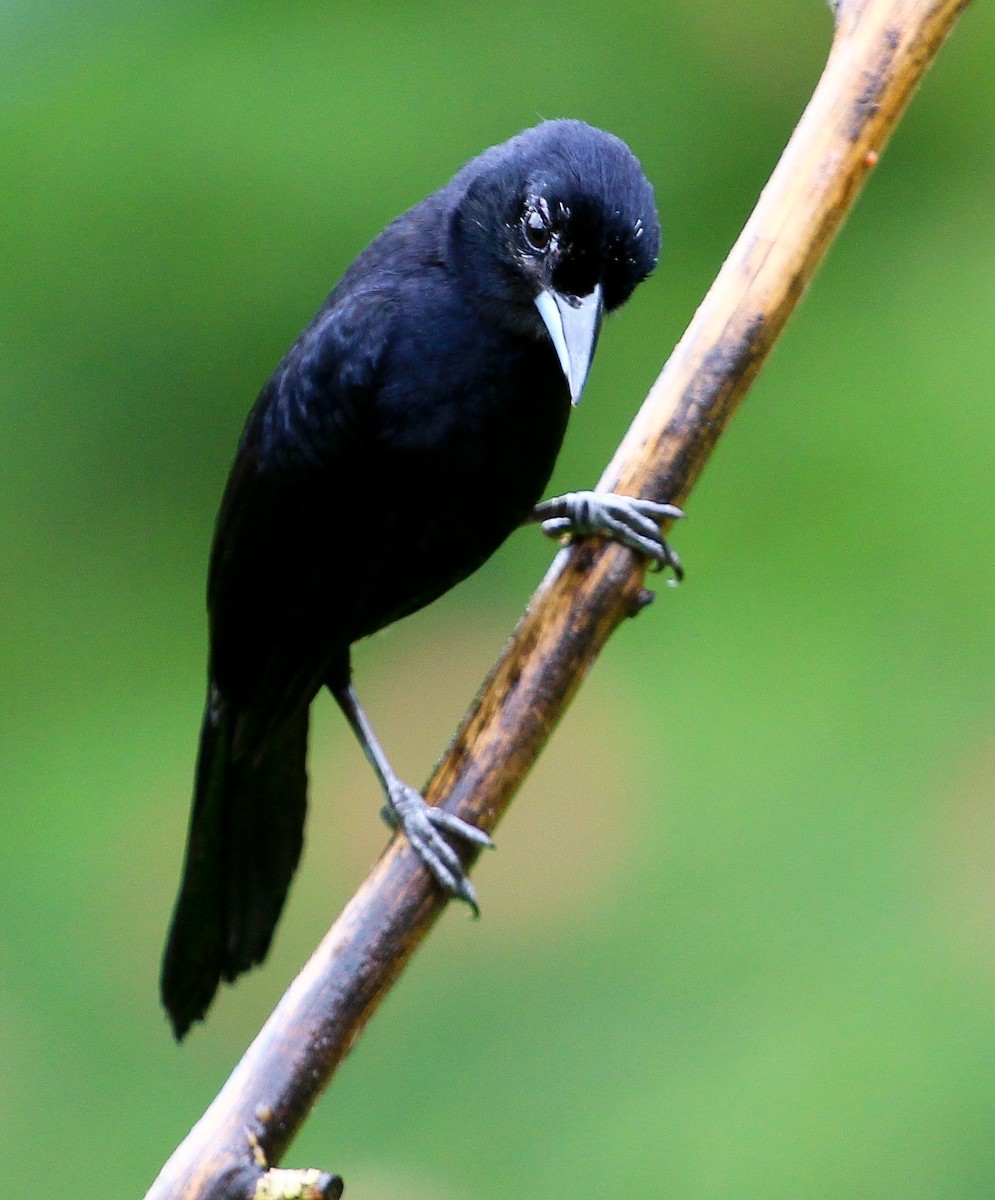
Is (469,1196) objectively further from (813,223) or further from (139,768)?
(813,223)

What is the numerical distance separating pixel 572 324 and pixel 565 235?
12cm

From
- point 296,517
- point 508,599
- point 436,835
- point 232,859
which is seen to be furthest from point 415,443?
point 508,599

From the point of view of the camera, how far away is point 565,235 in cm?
210

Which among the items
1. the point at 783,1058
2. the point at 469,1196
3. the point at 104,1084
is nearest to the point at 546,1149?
the point at 469,1196

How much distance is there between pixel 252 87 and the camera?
3.75 m

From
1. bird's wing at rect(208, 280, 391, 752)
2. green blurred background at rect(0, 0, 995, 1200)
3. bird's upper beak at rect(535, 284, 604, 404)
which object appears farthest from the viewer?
green blurred background at rect(0, 0, 995, 1200)

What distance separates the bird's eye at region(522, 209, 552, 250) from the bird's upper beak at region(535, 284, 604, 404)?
0.19 ft

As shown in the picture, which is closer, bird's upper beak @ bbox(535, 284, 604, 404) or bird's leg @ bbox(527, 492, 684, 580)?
bird's upper beak @ bbox(535, 284, 604, 404)

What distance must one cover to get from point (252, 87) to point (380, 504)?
1.80 metres

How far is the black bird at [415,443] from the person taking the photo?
2107 mm

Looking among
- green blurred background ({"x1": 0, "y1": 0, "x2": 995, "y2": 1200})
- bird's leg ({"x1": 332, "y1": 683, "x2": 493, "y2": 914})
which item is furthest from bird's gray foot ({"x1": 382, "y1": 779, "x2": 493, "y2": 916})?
green blurred background ({"x1": 0, "y1": 0, "x2": 995, "y2": 1200})

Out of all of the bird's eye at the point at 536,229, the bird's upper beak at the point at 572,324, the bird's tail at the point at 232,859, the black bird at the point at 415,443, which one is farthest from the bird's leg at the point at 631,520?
the bird's tail at the point at 232,859

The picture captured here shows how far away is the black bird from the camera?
83.0 inches

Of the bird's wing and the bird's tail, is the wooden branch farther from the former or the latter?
the bird's tail
